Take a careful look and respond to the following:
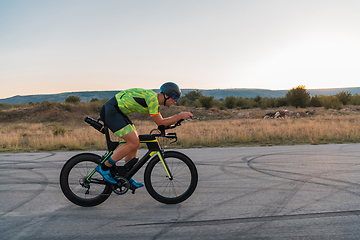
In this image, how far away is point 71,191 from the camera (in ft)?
15.1

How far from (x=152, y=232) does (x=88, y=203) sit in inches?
61.4

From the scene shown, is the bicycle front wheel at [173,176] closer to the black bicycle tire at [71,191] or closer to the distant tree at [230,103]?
the black bicycle tire at [71,191]

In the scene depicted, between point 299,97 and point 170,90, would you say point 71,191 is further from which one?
point 299,97

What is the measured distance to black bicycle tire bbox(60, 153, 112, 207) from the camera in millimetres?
4582

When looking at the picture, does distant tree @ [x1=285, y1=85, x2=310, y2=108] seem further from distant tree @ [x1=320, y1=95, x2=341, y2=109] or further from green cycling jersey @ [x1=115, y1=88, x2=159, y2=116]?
green cycling jersey @ [x1=115, y1=88, x2=159, y2=116]

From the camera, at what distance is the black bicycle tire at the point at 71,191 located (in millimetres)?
4582

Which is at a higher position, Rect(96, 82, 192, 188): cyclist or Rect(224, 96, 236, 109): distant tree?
Rect(224, 96, 236, 109): distant tree

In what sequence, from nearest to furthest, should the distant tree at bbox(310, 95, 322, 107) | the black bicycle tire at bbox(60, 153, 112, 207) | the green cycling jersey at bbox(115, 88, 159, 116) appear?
the green cycling jersey at bbox(115, 88, 159, 116), the black bicycle tire at bbox(60, 153, 112, 207), the distant tree at bbox(310, 95, 322, 107)

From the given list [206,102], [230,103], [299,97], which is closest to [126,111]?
[206,102]

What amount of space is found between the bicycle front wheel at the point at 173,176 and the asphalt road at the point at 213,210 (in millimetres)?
160

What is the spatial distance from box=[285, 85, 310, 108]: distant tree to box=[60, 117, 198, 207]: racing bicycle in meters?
59.0

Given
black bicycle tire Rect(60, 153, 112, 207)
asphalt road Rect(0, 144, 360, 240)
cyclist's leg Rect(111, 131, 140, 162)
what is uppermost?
cyclist's leg Rect(111, 131, 140, 162)

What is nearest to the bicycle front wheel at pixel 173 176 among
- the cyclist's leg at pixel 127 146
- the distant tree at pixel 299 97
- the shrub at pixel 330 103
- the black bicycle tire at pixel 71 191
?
the cyclist's leg at pixel 127 146

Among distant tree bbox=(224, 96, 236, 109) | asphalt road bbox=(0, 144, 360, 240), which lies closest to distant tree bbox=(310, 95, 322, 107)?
A: distant tree bbox=(224, 96, 236, 109)
